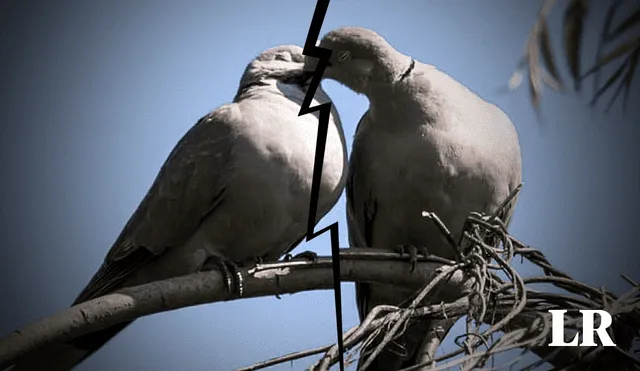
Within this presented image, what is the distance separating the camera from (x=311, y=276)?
2.00 m

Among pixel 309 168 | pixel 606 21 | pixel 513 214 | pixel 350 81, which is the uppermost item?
pixel 606 21

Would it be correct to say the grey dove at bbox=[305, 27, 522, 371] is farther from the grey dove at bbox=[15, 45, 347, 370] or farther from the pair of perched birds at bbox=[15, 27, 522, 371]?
the grey dove at bbox=[15, 45, 347, 370]

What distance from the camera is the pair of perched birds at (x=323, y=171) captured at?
7.64 feet

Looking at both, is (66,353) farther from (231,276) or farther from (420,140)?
(420,140)

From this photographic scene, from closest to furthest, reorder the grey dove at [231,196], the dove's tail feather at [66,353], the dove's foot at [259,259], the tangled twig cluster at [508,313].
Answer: the tangled twig cluster at [508,313]
the dove's tail feather at [66,353]
the grey dove at [231,196]
the dove's foot at [259,259]

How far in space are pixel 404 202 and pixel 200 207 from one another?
0.58 meters

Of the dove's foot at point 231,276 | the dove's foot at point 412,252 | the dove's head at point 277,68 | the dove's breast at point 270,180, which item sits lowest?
the dove's foot at point 412,252

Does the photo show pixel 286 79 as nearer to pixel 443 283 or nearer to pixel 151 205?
pixel 151 205

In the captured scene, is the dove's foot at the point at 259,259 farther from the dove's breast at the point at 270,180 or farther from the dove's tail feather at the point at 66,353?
the dove's tail feather at the point at 66,353

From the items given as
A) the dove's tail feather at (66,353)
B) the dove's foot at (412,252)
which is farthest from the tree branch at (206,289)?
the dove's tail feather at (66,353)

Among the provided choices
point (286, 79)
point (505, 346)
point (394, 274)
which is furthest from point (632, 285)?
point (286, 79)

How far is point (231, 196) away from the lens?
7.77ft

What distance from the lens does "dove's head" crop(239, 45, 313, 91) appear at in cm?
262

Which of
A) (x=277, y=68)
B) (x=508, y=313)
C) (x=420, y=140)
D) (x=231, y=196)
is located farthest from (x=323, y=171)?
(x=508, y=313)
